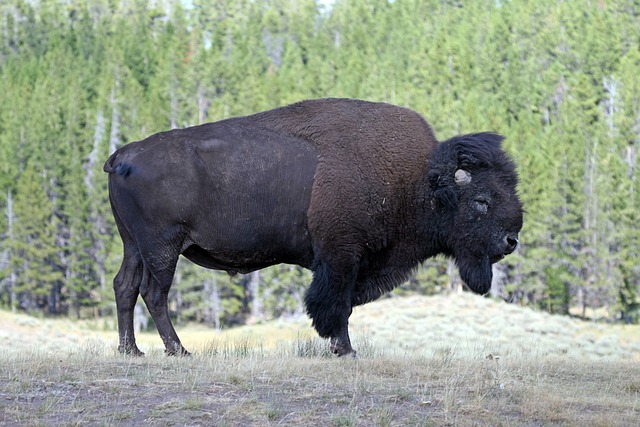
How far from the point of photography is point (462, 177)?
374 inches

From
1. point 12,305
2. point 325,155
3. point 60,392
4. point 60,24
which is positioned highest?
point 325,155

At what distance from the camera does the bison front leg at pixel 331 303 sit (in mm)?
9164

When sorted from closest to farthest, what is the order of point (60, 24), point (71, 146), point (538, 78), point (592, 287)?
point (592, 287) < point (71, 146) < point (538, 78) < point (60, 24)

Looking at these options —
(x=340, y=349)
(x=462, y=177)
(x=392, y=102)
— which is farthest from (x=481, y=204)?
(x=392, y=102)

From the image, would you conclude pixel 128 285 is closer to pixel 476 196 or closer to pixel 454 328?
pixel 476 196

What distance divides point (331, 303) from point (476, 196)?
1.85 metres

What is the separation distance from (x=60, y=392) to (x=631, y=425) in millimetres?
3930

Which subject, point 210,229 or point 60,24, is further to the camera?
point 60,24

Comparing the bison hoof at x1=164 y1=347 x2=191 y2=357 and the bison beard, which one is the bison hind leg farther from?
the bison beard

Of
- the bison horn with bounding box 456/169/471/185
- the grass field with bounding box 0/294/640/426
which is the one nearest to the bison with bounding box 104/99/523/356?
the bison horn with bounding box 456/169/471/185

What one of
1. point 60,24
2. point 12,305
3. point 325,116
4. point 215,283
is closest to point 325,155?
point 325,116

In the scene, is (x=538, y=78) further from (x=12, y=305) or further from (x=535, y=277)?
(x=12, y=305)

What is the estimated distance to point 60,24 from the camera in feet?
390

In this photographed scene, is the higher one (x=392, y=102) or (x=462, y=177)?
(x=462, y=177)
